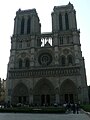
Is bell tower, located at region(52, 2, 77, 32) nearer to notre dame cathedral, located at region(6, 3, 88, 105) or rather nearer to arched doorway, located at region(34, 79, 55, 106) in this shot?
notre dame cathedral, located at region(6, 3, 88, 105)

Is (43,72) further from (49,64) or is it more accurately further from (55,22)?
(55,22)

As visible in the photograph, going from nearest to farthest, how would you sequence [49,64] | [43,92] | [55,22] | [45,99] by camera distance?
[45,99]
[43,92]
[49,64]
[55,22]

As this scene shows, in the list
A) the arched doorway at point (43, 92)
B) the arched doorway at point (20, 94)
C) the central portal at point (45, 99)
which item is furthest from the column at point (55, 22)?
the central portal at point (45, 99)

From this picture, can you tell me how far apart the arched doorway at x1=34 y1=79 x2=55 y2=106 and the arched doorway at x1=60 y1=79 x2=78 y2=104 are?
2.37 meters

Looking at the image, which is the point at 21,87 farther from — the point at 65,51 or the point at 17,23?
the point at 17,23

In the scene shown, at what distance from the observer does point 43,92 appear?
41188mm

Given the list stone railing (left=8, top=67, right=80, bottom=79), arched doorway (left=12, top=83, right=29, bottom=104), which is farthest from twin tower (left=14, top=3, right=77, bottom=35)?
arched doorway (left=12, top=83, right=29, bottom=104)

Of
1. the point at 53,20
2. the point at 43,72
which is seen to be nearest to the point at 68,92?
the point at 43,72

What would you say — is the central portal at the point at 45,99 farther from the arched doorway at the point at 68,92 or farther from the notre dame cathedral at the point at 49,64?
the arched doorway at the point at 68,92

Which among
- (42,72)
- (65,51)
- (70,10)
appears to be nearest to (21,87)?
(42,72)

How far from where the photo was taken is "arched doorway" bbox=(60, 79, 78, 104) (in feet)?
129

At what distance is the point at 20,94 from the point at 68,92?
11775 millimetres

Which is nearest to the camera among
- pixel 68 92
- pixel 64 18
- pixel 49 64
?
pixel 68 92

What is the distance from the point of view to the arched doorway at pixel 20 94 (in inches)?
1636
